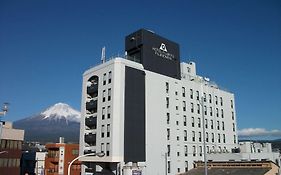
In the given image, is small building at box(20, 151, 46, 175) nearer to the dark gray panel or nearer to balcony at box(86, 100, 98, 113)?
balcony at box(86, 100, 98, 113)

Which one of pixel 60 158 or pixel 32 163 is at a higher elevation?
pixel 60 158

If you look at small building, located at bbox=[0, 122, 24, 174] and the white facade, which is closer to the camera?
the white facade

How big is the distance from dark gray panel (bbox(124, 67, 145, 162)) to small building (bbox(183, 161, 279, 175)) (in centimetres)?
1267

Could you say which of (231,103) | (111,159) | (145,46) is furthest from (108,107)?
(231,103)

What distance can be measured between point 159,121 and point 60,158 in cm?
3036

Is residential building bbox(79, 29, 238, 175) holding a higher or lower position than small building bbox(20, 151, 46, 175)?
higher

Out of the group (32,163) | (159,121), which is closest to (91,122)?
(159,121)

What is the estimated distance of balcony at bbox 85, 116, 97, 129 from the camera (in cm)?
6412

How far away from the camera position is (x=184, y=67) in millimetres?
79875

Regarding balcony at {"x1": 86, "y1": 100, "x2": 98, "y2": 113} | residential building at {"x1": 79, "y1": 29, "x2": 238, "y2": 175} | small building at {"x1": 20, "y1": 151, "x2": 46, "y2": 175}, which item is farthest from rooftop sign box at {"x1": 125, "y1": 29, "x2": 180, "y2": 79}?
small building at {"x1": 20, "y1": 151, "x2": 46, "y2": 175}

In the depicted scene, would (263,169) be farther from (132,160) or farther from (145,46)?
(145,46)

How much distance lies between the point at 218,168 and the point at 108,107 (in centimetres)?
2549

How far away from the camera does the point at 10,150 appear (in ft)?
227

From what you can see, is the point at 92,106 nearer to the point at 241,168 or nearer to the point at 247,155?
the point at 241,168
